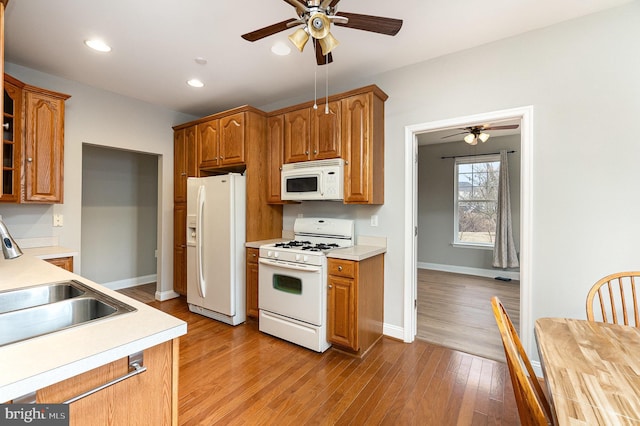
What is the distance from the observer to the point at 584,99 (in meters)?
2.08

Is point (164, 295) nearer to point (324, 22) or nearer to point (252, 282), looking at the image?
point (252, 282)

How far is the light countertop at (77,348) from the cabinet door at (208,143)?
2747 millimetres

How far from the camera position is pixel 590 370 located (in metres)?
0.97

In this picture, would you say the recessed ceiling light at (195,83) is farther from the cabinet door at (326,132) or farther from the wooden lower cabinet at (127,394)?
the wooden lower cabinet at (127,394)

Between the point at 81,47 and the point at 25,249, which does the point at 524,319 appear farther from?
the point at 25,249

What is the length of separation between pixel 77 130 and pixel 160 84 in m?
1.05

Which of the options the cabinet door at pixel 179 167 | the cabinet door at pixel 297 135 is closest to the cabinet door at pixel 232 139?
the cabinet door at pixel 297 135

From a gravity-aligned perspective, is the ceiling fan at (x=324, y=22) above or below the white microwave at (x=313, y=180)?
above

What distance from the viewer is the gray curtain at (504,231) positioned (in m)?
5.12

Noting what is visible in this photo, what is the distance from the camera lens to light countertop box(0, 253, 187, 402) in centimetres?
68

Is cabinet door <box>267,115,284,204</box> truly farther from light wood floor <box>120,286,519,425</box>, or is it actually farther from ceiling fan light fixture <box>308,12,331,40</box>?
ceiling fan light fixture <box>308,12,331,40</box>

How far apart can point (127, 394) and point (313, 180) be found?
7.57 feet

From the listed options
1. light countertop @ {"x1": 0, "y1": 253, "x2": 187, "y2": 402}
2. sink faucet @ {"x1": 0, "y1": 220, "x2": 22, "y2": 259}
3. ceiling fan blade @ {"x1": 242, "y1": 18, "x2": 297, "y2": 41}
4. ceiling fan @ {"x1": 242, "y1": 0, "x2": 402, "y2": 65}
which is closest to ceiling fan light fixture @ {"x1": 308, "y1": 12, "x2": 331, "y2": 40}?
ceiling fan @ {"x1": 242, "y1": 0, "x2": 402, "y2": 65}

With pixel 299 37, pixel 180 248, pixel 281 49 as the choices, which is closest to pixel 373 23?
pixel 299 37
